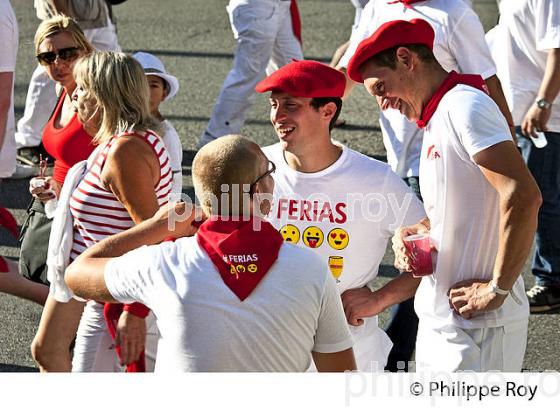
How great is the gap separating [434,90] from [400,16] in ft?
5.60

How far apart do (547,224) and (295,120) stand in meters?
2.41

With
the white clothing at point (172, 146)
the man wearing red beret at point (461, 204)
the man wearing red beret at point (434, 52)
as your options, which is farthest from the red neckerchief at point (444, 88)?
the white clothing at point (172, 146)

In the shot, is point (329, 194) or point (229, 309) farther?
point (329, 194)

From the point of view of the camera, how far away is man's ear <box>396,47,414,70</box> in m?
3.72

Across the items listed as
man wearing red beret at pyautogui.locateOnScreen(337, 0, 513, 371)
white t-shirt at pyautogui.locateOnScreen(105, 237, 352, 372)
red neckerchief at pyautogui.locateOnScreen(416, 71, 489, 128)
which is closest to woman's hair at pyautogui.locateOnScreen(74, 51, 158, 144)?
man wearing red beret at pyautogui.locateOnScreen(337, 0, 513, 371)

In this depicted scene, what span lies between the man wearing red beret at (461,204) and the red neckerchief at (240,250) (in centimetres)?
81

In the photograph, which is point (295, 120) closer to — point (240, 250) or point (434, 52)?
point (240, 250)

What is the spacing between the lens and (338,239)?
4.06 m

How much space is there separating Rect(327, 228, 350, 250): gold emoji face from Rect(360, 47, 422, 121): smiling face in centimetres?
52

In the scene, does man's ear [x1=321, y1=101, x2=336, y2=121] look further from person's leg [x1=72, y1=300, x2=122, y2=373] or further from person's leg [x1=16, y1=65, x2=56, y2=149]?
person's leg [x1=16, y1=65, x2=56, y2=149]

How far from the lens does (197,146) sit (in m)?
8.55

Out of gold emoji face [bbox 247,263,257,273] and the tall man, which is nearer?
gold emoji face [bbox 247,263,257,273]

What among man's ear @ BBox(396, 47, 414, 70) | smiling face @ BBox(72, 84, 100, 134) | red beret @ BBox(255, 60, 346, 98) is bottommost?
smiling face @ BBox(72, 84, 100, 134)

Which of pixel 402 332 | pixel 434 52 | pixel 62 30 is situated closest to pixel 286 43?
pixel 62 30
